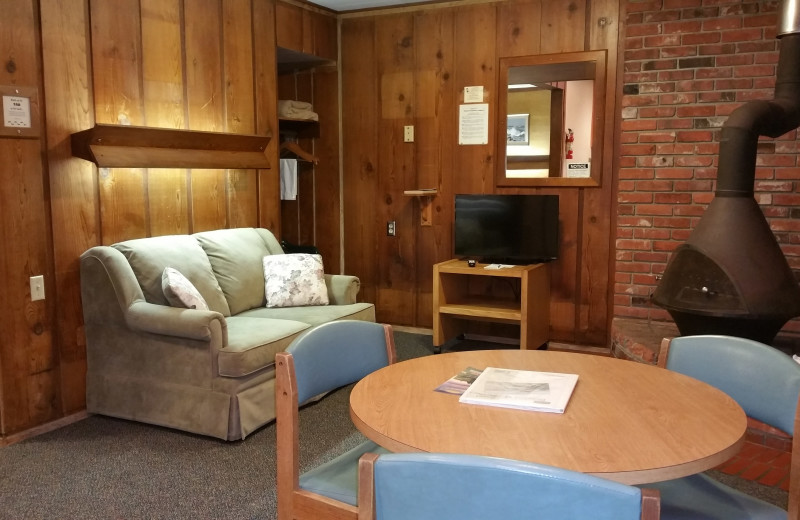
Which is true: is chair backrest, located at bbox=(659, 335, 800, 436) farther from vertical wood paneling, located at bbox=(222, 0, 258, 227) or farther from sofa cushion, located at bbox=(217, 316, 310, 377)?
vertical wood paneling, located at bbox=(222, 0, 258, 227)

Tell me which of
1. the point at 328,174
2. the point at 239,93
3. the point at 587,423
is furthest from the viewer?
the point at 328,174

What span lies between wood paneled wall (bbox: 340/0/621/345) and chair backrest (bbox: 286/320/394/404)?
2.91 m

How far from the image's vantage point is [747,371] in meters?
1.83

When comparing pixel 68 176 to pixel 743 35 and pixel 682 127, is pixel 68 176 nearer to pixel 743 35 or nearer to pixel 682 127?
pixel 682 127

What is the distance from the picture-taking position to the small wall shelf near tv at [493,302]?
173 inches

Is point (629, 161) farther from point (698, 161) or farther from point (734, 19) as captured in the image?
point (734, 19)

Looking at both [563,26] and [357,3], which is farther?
[357,3]

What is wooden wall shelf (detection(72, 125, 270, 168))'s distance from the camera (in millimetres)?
3373

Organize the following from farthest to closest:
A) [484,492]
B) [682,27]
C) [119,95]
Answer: [682,27], [119,95], [484,492]

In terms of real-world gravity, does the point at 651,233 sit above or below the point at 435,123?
below

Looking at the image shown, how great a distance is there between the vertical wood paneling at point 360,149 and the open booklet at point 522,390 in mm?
3779

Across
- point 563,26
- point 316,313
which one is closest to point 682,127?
point 563,26

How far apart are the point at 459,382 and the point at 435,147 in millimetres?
3646

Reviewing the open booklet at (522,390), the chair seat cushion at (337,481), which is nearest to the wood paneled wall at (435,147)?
the open booklet at (522,390)
